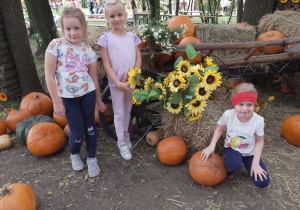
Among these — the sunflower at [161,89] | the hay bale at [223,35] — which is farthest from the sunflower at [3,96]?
the hay bale at [223,35]

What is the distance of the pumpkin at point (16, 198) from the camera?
1881 mm

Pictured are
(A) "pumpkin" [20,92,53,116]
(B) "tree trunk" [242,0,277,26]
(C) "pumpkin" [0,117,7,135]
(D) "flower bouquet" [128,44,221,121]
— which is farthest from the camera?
(B) "tree trunk" [242,0,277,26]

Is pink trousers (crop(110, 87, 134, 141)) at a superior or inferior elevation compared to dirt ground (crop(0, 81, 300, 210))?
superior

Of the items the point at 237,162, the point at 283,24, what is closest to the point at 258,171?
the point at 237,162

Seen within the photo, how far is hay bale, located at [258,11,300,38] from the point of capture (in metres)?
3.76

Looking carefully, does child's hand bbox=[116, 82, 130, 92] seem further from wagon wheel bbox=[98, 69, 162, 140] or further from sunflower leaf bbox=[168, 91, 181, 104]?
sunflower leaf bbox=[168, 91, 181, 104]

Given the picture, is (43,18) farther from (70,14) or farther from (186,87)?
(186,87)

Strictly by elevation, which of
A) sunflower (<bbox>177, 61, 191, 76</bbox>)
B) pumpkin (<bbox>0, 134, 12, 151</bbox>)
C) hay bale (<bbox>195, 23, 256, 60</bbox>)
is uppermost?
hay bale (<bbox>195, 23, 256, 60</bbox>)

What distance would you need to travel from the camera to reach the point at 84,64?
2.18m

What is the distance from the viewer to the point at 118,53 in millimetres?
2387

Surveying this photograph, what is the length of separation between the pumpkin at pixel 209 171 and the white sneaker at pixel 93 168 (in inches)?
40.8

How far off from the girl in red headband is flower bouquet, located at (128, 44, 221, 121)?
0.99ft

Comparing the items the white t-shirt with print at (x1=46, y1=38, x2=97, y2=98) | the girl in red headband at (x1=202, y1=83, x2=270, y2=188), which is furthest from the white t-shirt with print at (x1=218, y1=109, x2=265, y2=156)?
the white t-shirt with print at (x1=46, y1=38, x2=97, y2=98)

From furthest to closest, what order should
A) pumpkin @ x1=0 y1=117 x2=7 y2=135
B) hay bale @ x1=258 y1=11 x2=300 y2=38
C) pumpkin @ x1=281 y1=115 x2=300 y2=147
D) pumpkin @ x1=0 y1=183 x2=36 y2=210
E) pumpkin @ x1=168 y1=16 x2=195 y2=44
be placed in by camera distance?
hay bale @ x1=258 y1=11 x2=300 y2=38 < pumpkin @ x1=168 y1=16 x2=195 y2=44 < pumpkin @ x1=0 y1=117 x2=7 y2=135 < pumpkin @ x1=281 y1=115 x2=300 y2=147 < pumpkin @ x1=0 y1=183 x2=36 y2=210
